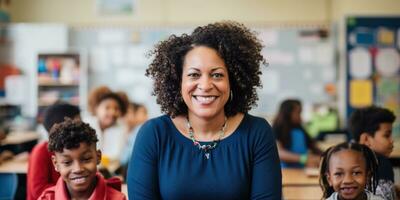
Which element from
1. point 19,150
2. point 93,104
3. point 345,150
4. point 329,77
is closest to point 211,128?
point 345,150

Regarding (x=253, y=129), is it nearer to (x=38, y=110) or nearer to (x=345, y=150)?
(x=345, y=150)

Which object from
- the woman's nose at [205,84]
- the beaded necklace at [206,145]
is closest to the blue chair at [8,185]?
the beaded necklace at [206,145]

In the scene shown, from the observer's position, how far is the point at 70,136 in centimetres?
159

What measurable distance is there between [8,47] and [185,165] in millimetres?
5475

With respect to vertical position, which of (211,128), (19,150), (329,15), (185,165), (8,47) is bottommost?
(19,150)

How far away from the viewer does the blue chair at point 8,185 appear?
2898 mm

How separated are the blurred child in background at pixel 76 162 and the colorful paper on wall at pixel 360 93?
4402 mm

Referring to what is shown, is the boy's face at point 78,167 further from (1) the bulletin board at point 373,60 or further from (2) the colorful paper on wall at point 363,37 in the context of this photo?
(2) the colorful paper on wall at point 363,37

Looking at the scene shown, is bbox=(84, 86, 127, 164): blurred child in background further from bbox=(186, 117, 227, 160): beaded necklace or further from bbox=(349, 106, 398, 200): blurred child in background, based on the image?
bbox=(349, 106, 398, 200): blurred child in background

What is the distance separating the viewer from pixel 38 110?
609cm

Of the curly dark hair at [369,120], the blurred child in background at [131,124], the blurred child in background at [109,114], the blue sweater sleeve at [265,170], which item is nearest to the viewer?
the blue sweater sleeve at [265,170]

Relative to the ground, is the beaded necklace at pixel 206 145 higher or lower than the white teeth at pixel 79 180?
higher

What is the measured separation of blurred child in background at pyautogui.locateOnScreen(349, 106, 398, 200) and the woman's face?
635mm

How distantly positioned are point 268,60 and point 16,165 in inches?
138
